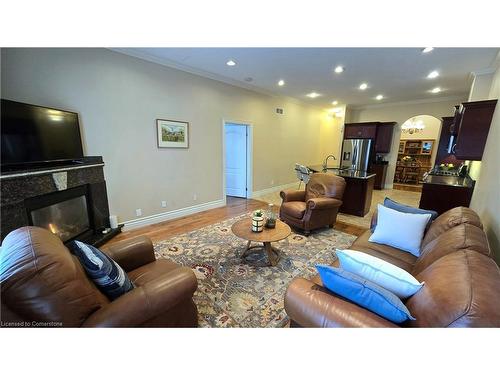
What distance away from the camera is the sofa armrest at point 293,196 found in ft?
11.9

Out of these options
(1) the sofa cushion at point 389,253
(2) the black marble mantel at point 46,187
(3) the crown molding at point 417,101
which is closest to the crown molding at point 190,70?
(2) the black marble mantel at point 46,187

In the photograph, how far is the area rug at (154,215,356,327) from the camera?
171 centimetres

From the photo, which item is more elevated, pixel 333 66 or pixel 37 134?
pixel 333 66

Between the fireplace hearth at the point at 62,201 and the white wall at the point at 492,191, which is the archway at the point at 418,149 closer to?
the white wall at the point at 492,191

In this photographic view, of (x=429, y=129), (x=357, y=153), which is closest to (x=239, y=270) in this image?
(x=357, y=153)

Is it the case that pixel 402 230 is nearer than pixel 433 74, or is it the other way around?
pixel 402 230

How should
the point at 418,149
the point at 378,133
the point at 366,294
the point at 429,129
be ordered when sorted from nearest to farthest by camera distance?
the point at 366,294
the point at 378,133
the point at 429,129
the point at 418,149

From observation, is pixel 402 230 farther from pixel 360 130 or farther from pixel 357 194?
pixel 360 130

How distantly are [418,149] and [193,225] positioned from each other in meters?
10.4

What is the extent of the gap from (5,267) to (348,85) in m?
5.74

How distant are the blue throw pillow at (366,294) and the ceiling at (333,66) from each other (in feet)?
10.1

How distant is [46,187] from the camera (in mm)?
2195

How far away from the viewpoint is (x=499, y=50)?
9.39ft
